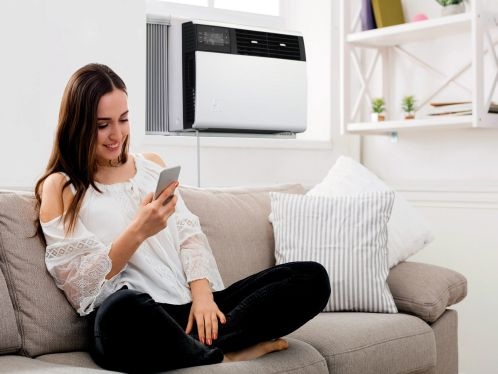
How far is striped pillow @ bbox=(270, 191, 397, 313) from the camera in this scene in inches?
98.0

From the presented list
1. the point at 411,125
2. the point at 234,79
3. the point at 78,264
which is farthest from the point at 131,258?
the point at 411,125

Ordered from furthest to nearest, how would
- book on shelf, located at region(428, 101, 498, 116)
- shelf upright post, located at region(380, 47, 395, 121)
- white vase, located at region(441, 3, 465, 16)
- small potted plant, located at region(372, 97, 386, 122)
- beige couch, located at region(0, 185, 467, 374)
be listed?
shelf upright post, located at region(380, 47, 395, 121)
small potted plant, located at region(372, 97, 386, 122)
white vase, located at region(441, 3, 465, 16)
book on shelf, located at region(428, 101, 498, 116)
beige couch, located at region(0, 185, 467, 374)

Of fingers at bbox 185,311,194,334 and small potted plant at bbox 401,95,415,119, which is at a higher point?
small potted plant at bbox 401,95,415,119

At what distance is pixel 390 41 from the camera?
11.8 feet

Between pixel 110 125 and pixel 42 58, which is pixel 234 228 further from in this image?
pixel 42 58

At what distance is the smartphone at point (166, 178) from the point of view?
Result: 6.30 feet

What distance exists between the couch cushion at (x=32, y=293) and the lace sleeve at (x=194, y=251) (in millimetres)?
312

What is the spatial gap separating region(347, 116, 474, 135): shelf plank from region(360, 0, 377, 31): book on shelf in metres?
0.42

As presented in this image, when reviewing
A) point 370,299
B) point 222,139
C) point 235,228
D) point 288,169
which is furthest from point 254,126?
point 370,299

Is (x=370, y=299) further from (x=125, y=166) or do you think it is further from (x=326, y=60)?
(x=326, y=60)

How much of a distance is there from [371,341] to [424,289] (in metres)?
0.36

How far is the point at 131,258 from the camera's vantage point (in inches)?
82.0

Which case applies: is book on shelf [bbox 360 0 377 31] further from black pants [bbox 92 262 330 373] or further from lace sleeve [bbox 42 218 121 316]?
lace sleeve [bbox 42 218 121 316]

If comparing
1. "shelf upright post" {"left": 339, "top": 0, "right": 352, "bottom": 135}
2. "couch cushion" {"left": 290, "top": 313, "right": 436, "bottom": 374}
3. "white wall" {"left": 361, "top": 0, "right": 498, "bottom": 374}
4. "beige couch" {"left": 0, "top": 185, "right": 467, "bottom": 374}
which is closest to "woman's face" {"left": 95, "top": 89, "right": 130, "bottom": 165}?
"beige couch" {"left": 0, "top": 185, "right": 467, "bottom": 374}
